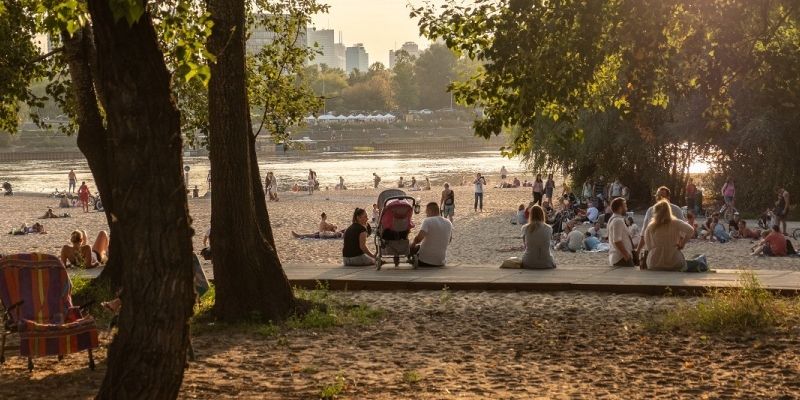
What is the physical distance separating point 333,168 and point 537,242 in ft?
257

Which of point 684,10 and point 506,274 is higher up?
point 684,10

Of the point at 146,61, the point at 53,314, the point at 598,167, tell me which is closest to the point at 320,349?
the point at 53,314

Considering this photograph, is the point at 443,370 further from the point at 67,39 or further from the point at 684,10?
the point at 67,39

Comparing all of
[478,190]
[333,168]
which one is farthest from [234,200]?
[333,168]

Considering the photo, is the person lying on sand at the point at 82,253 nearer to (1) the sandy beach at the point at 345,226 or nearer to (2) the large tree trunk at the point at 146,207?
(1) the sandy beach at the point at 345,226

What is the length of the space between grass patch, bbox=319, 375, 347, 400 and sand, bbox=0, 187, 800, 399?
→ 2.4 inches

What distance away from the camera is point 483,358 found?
8.77 meters

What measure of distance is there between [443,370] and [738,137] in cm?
2572

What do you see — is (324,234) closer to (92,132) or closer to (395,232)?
(395,232)

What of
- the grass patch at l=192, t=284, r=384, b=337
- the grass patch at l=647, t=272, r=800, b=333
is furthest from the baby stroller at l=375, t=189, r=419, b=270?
the grass patch at l=647, t=272, r=800, b=333

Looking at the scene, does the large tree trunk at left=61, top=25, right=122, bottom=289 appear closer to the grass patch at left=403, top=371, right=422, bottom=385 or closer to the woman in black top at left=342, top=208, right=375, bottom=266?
the woman in black top at left=342, top=208, right=375, bottom=266

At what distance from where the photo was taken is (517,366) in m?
8.44

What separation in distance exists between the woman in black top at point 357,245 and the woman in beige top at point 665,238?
385 cm

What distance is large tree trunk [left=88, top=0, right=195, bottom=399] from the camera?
5.46 meters
